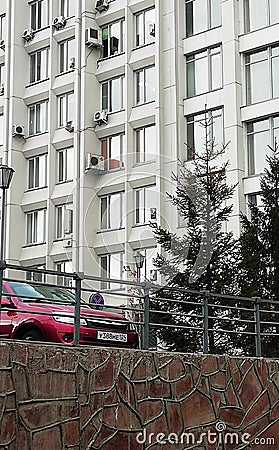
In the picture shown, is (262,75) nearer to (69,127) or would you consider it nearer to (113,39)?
(113,39)

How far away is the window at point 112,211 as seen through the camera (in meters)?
32.8

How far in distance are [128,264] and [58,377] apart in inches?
786

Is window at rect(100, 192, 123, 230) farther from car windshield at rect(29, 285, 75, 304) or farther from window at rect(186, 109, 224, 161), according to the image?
car windshield at rect(29, 285, 75, 304)

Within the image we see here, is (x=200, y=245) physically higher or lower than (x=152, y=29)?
lower

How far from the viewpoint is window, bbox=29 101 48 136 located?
36.6 meters

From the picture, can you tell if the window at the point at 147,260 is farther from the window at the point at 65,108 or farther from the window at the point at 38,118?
the window at the point at 38,118

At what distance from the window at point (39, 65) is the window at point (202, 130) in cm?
876

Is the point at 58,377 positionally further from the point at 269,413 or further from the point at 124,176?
the point at 124,176

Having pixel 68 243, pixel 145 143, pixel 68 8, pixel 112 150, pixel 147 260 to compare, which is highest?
pixel 68 8

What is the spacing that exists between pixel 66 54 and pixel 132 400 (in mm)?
26556

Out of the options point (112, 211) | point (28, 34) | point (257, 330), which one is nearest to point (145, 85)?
point (112, 211)

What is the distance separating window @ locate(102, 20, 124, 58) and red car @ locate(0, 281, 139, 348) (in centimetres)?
2309

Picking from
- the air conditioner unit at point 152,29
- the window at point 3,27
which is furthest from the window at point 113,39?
the window at point 3,27

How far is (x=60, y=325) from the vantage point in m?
11.9
